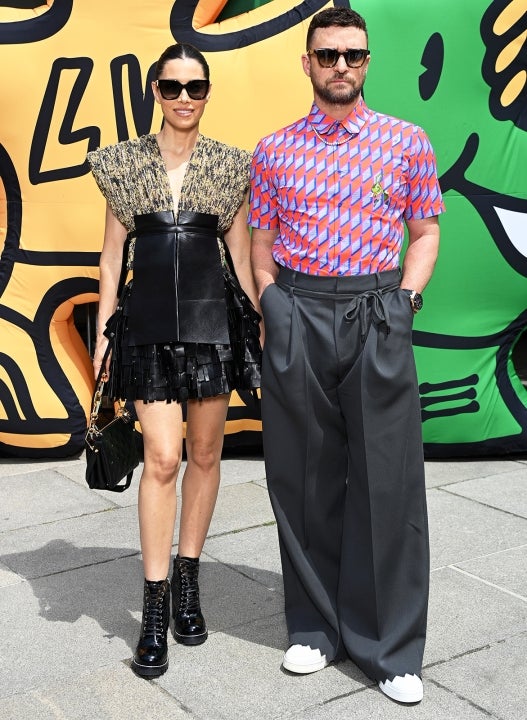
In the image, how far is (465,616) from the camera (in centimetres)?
338

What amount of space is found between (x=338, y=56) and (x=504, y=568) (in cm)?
206

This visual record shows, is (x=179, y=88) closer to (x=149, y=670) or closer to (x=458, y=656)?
(x=149, y=670)

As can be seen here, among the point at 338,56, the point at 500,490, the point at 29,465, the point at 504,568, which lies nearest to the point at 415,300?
the point at 338,56

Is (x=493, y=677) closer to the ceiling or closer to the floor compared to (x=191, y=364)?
closer to the floor

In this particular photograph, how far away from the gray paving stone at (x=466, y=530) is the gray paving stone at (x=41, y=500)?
4.93ft

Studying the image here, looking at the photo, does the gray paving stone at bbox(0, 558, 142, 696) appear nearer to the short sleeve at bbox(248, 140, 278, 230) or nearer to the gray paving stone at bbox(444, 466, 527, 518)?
the short sleeve at bbox(248, 140, 278, 230)

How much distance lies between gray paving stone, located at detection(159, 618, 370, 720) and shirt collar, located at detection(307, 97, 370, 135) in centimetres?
159

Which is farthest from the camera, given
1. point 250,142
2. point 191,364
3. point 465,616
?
point 250,142

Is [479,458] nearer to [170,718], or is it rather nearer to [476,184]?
[476,184]

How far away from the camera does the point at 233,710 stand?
9.17ft

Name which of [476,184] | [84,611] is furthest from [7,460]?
[476,184]

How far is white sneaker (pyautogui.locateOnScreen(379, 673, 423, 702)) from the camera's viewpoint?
2797 millimetres

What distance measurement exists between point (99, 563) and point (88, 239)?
1.78 meters

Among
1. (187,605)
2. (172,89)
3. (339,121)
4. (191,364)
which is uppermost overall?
(172,89)
